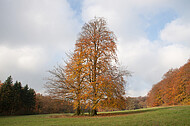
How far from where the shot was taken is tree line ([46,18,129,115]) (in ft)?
52.6

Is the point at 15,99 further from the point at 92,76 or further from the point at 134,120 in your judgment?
the point at 134,120

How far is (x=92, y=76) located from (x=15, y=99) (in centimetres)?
3143

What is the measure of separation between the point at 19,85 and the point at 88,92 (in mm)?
35383

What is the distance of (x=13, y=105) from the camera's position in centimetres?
3866

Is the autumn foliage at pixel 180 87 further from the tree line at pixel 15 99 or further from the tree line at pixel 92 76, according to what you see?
the tree line at pixel 15 99

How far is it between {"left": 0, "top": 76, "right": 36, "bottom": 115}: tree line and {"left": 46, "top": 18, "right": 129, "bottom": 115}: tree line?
2372cm

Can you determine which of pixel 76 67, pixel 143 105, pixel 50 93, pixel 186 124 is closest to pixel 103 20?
pixel 76 67

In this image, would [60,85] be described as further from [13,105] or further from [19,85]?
[19,85]

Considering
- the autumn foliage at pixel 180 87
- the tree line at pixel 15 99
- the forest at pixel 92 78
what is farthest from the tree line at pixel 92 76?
the autumn foliage at pixel 180 87

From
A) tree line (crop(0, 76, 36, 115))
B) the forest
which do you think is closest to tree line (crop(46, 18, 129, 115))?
the forest

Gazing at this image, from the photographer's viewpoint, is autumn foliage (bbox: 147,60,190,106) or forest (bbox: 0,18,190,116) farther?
autumn foliage (bbox: 147,60,190,106)

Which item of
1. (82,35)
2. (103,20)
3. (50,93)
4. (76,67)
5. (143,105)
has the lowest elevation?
(143,105)

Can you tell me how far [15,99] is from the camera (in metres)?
38.8

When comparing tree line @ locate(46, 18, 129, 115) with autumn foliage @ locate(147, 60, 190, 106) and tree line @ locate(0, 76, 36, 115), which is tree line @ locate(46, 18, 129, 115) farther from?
autumn foliage @ locate(147, 60, 190, 106)
